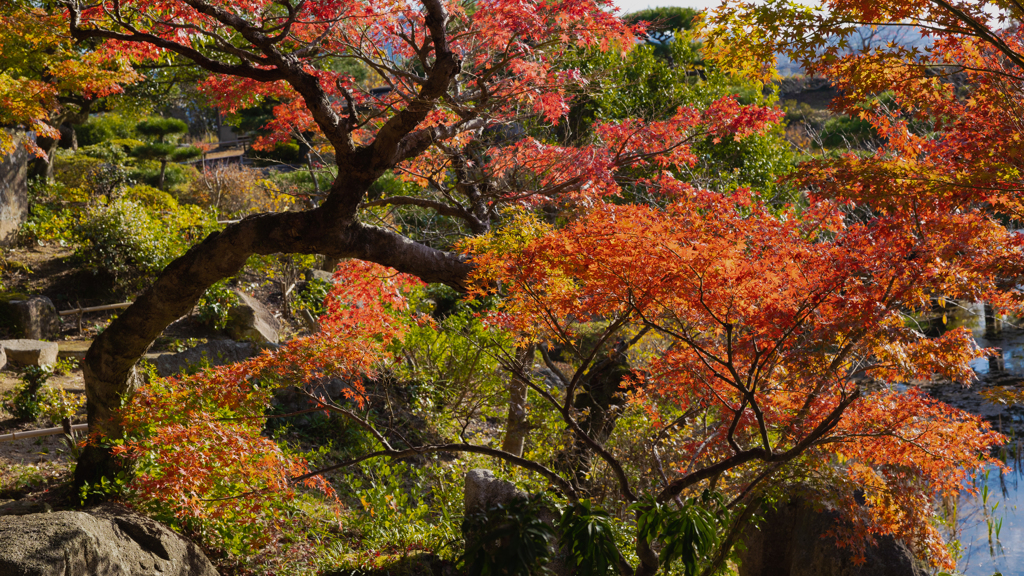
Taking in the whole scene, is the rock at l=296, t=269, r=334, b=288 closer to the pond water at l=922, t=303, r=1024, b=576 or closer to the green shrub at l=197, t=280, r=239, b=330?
the green shrub at l=197, t=280, r=239, b=330

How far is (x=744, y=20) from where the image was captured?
11.5 feet

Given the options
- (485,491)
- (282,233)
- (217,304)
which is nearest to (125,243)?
(217,304)

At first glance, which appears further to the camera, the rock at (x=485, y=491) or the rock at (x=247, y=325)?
the rock at (x=247, y=325)

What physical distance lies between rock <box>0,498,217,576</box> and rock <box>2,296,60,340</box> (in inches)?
211

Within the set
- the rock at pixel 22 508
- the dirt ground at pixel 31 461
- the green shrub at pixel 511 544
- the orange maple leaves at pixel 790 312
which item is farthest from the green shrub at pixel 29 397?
the green shrub at pixel 511 544

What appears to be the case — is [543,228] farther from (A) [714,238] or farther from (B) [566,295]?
(A) [714,238]

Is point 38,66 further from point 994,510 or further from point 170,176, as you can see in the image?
point 994,510

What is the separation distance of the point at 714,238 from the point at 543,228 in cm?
93

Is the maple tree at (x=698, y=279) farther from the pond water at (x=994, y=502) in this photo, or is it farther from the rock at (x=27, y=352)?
the rock at (x=27, y=352)

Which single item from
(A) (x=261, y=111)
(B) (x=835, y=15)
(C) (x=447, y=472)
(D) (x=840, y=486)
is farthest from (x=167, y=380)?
(A) (x=261, y=111)

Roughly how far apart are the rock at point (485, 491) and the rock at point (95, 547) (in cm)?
155

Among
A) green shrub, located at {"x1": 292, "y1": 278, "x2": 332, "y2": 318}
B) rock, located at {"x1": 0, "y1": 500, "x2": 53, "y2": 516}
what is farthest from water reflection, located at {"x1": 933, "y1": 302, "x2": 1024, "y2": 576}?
green shrub, located at {"x1": 292, "y1": 278, "x2": 332, "y2": 318}

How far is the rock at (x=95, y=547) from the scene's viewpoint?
2.60 m

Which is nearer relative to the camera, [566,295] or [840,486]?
[566,295]
